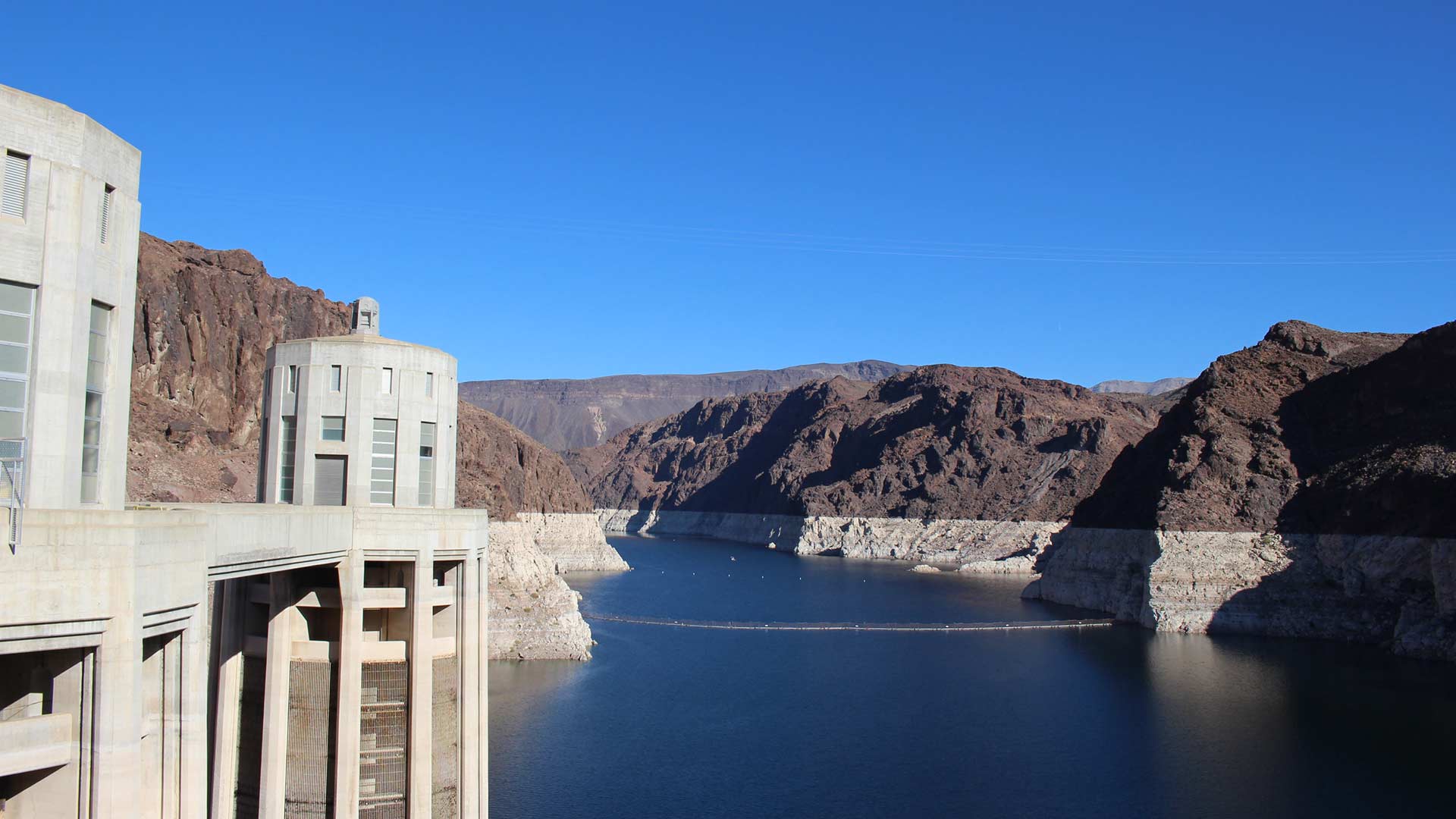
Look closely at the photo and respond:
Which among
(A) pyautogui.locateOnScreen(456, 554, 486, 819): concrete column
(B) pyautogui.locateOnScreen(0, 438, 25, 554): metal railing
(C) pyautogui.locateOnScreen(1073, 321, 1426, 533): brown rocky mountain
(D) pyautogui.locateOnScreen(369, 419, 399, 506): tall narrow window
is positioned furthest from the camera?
(C) pyautogui.locateOnScreen(1073, 321, 1426, 533): brown rocky mountain

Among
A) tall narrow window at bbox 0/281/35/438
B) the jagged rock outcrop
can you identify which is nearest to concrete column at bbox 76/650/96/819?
tall narrow window at bbox 0/281/35/438

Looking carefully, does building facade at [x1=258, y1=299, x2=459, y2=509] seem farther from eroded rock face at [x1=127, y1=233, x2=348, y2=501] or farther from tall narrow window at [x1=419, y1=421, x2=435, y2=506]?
eroded rock face at [x1=127, y1=233, x2=348, y2=501]

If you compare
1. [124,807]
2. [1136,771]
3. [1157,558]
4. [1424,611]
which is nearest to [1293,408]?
[1157,558]

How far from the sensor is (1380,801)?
38812mm

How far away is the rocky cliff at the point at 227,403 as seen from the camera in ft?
204

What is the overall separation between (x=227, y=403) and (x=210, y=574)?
7976cm

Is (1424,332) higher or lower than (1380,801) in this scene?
higher

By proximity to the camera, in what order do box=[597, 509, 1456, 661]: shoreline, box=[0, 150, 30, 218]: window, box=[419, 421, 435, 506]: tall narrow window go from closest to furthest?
box=[0, 150, 30, 218]: window → box=[419, 421, 435, 506]: tall narrow window → box=[597, 509, 1456, 661]: shoreline

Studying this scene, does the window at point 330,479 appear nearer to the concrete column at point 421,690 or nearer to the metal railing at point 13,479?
the concrete column at point 421,690

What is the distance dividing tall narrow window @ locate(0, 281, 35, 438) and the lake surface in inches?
1059

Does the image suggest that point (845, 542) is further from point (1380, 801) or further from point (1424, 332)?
point (1380, 801)

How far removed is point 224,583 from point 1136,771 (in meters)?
33.8

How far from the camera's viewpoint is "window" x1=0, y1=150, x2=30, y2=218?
10.8 meters

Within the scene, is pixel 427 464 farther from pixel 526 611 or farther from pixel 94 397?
pixel 526 611
